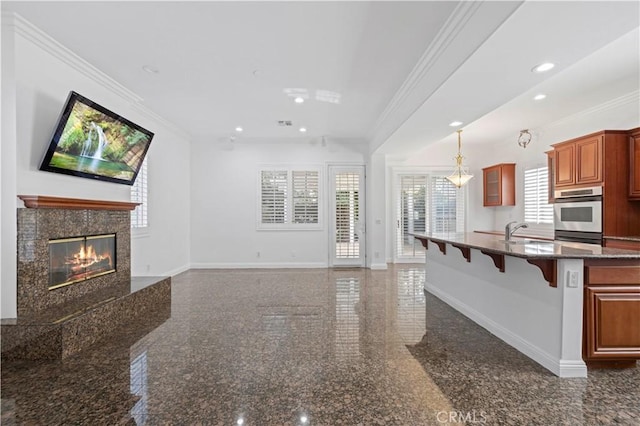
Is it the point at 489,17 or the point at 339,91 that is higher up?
the point at 339,91

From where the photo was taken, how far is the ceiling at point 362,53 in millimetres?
2236

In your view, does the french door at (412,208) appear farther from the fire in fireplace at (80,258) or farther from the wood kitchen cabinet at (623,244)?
the fire in fireplace at (80,258)

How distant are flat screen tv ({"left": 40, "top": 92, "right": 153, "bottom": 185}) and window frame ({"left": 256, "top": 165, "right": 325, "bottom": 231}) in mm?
2928

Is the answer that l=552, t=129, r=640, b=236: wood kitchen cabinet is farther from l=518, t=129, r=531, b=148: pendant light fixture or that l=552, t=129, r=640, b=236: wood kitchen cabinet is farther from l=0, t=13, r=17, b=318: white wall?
l=0, t=13, r=17, b=318: white wall

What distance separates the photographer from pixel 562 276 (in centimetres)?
234

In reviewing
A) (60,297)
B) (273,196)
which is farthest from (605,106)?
(60,297)

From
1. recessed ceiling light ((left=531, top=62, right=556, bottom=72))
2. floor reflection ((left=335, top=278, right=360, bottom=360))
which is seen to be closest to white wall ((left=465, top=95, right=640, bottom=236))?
recessed ceiling light ((left=531, top=62, right=556, bottom=72))

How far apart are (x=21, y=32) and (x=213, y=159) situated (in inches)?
163

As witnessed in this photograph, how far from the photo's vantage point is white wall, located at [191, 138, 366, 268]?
22.4ft

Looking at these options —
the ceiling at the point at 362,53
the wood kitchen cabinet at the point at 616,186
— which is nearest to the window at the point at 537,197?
the ceiling at the point at 362,53

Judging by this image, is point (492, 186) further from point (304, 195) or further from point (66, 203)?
point (66, 203)

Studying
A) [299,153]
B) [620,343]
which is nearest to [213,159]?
[299,153]

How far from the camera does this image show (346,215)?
7.03m

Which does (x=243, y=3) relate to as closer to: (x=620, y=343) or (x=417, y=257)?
(x=620, y=343)
